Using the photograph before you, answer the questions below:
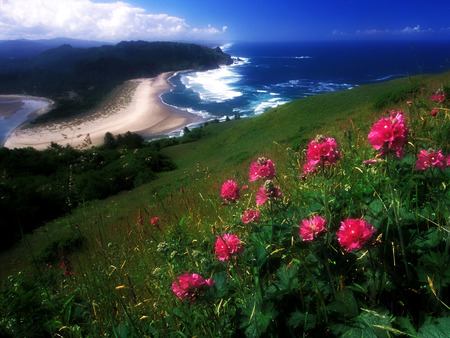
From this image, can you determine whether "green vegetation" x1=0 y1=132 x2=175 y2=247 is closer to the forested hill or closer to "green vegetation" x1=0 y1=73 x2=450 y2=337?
"green vegetation" x1=0 y1=73 x2=450 y2=337

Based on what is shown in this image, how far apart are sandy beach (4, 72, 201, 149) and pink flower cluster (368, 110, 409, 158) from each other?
1516 inches

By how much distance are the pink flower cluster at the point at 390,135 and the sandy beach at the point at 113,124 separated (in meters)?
38.5

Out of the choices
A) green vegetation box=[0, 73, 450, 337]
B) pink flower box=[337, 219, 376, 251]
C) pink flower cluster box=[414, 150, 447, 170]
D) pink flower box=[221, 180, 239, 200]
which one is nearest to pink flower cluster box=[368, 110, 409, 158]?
green vegetation box=[0, 73, 450, 337]

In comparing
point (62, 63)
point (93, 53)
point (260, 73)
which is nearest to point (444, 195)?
point (260, 73)

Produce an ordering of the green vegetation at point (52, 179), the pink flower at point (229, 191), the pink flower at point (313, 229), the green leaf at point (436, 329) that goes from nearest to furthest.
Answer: the green leaf at point (436, 329)
the pink flower at point (313, 229)
the pink flower at point (229, 191)
the green vegetation at point (52, 179)

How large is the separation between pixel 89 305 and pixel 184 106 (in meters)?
59.5

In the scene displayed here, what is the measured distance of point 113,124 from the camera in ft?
154

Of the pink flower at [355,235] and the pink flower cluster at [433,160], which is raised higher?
the pink flower cluster at [433,160]

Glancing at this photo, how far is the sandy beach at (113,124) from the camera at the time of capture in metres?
40.6

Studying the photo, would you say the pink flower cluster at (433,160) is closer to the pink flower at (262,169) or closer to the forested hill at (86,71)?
the pink flower at (262,169)

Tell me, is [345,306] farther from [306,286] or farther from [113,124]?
[113,124]

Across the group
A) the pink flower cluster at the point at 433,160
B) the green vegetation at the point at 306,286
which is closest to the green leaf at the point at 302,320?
the green vegetation at the point at 306,286

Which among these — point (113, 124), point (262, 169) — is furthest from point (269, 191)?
point (113, 124)

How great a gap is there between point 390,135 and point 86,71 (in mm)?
130240
